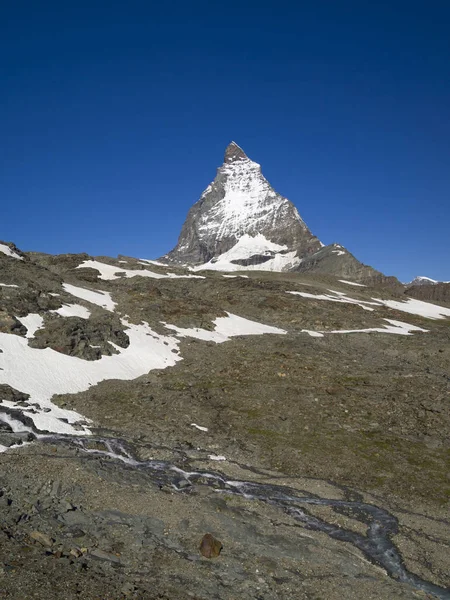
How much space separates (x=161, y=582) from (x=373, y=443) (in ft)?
68.1

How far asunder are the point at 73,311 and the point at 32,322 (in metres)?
8.06

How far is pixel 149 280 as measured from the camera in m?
97.6

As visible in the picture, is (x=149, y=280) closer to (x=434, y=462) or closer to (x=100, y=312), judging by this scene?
(x=100, y=312)

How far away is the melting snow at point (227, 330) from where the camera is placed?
5709cm

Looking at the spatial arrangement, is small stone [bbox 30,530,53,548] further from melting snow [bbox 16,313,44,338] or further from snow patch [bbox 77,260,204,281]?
snow patch [bbox 77,260,204,281]

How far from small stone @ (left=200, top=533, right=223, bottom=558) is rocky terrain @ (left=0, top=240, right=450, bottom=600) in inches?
7.2

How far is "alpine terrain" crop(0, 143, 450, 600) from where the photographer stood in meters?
14.9

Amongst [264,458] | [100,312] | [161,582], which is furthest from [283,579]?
[100,312]

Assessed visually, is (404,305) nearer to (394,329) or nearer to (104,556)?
(394,329)

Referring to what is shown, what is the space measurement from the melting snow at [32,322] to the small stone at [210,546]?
3123 centimetres

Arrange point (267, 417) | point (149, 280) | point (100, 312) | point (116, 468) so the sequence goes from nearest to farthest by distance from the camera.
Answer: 1. point (116, 468)
2. point (267, 417)
3. point (100, 312)
4. point (149, 280)

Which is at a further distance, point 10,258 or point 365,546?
point 10,258

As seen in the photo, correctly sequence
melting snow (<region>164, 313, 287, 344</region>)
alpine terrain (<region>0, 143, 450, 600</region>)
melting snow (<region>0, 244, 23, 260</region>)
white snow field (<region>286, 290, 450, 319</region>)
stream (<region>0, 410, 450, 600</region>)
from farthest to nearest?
1. white snow field (<region>286, 290, 450, 319</region>)
2. melting snow (<region>0, 244, 23, 260</region>)
3. melting snow (<region>164, 313, 287, 344</region>)
4. stream (<region>0, 410, 450, 600</region>)
5. alpine terrain (<region>0, 143, 450, 600</region>)

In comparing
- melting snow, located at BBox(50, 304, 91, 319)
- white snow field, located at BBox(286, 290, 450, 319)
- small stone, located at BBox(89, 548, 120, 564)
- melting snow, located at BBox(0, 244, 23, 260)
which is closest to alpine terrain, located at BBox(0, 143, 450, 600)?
small stone, located at BBox(89, 548, 120, 564)
